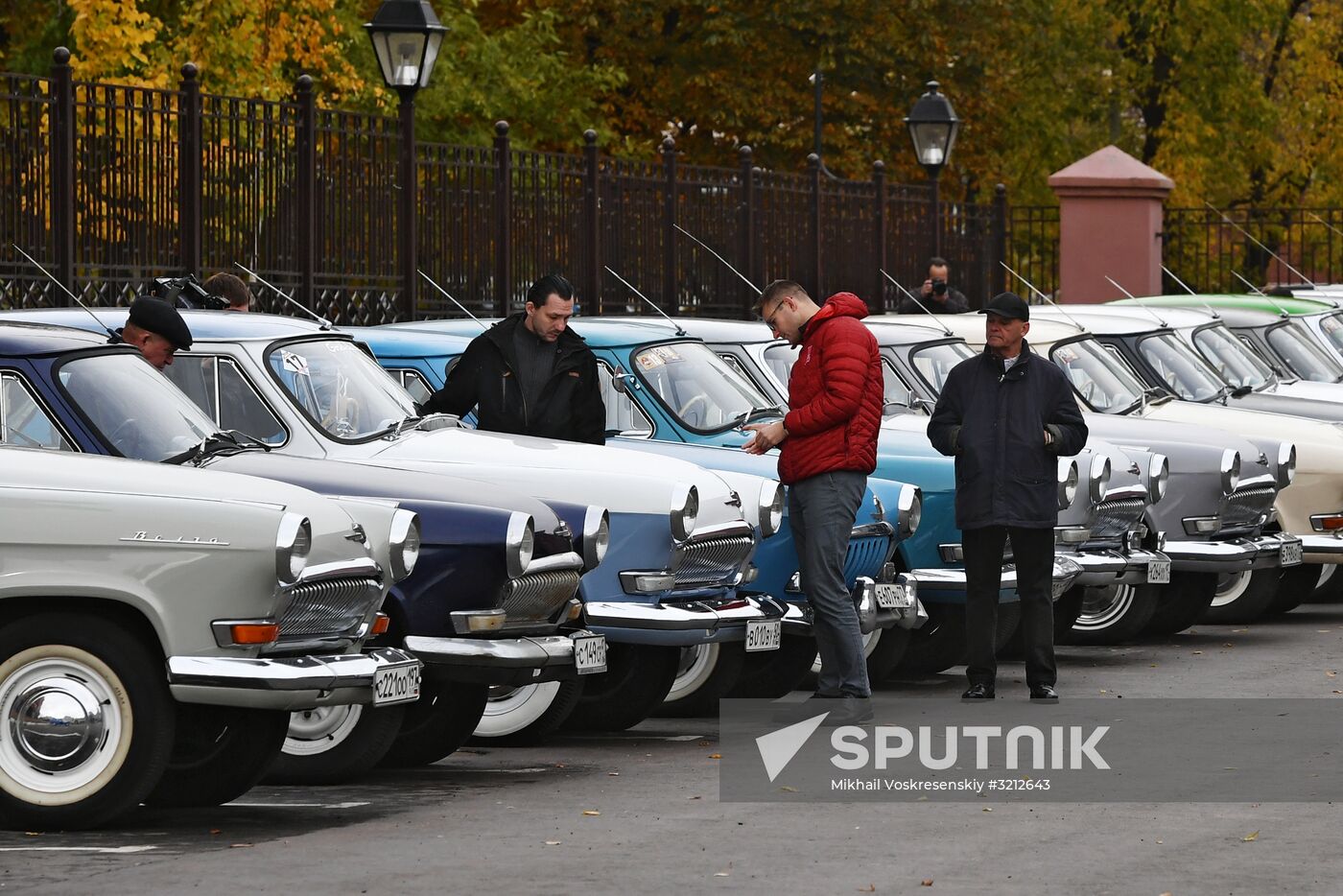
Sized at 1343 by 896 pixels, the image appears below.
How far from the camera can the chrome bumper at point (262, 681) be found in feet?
27.2

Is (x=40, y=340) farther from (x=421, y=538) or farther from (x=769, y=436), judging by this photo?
(x=769, y=436)

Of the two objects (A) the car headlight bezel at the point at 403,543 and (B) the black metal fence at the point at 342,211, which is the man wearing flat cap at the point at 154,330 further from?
(B) the black metal fence at the point at 342,211

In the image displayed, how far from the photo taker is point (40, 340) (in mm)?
9406

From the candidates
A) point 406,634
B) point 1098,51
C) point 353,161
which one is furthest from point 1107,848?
point 1098,51

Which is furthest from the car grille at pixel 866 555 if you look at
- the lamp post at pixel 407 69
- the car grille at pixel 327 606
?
the lamp post at pixel 407 69

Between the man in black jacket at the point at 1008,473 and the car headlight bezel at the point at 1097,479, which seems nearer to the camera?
A: the man in black jacket at the point at 1008,473

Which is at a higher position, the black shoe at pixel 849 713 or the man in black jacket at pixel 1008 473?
the man in black jacket at pixel 1008 473

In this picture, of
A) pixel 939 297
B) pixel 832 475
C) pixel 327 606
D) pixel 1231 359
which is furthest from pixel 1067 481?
pixel 939 297

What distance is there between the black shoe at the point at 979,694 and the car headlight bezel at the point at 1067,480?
1.89m

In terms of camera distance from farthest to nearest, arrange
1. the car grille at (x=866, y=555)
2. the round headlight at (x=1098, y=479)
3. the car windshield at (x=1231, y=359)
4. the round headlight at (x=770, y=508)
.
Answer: the car windshield at (x=1231, y=359)
the round headlight at (x=1098, y=479)
the car grille at (x=866, y=555)
the round headlight at (x=770, y=508)

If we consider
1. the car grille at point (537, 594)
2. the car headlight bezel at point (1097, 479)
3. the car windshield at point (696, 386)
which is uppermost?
the car windshield at point (696, 386)

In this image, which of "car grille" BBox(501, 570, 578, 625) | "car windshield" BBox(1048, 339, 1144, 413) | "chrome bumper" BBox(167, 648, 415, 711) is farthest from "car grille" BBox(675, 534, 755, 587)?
"car windshield" BBox(1048, 339, 1144, 413)

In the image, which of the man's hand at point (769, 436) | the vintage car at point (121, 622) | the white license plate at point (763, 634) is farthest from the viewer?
the man's hand at point (769, 436)

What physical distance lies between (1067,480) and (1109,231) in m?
18.7
